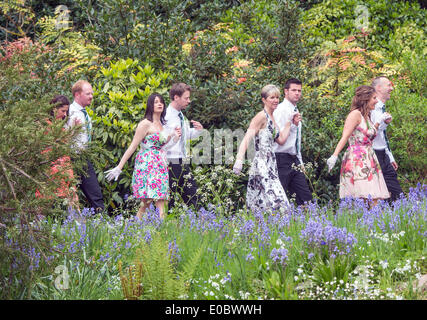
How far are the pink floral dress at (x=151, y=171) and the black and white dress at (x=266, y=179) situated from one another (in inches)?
47.3

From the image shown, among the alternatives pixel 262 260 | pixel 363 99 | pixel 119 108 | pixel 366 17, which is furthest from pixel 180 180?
pixel 366 17

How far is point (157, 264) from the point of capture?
4.41 meters

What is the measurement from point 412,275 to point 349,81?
7.03m

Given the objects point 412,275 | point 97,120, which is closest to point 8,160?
point 412,275

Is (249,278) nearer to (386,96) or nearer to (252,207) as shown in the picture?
(252,207)

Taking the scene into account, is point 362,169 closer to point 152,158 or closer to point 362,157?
point 362,157

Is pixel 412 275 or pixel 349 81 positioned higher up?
pixel 349 81

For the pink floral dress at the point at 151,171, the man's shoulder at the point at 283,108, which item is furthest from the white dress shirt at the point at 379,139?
the pink floral dress at the point at 151,171

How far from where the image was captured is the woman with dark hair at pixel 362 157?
7.96m

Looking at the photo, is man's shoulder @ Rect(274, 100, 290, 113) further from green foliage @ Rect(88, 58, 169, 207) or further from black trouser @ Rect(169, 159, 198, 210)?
green foliage @ Rect(88, 58, 169, 207)

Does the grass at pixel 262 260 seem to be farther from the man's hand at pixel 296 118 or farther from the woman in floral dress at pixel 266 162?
the man's hand at pixel 296 118

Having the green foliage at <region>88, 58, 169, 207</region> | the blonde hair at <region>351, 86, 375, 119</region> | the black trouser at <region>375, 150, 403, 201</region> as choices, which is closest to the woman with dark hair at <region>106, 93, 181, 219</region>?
the green foliage at <region>88, 58, 169, 207</region>

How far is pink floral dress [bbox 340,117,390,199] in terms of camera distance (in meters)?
7.97
